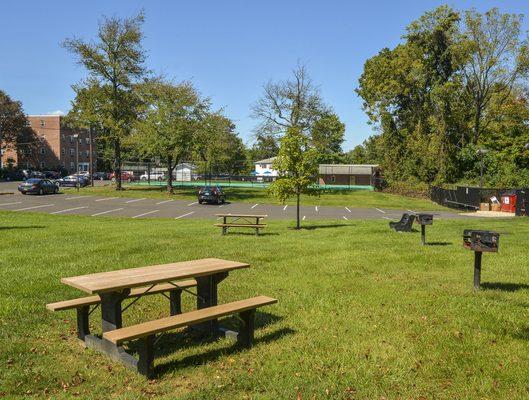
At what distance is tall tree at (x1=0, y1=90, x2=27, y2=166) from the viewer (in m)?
78.5

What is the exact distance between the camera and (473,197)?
114 feet

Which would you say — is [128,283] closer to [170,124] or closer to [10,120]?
[170,124]

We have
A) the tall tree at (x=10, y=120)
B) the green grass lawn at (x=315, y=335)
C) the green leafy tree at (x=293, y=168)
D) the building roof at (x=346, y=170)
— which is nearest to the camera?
the green grass lawn at (x=315, y=335)

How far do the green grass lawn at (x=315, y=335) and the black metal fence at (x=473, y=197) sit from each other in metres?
20.5

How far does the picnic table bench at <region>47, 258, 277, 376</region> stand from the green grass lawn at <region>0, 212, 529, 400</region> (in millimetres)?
187

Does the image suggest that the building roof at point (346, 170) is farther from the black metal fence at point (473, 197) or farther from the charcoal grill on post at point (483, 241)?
the charcoal grill on post at point (483, 241)

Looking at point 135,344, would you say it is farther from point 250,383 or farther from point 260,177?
point 260,177

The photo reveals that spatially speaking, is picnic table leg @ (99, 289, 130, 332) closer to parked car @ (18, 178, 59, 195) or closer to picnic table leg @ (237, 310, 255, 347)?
picnic table leg @ (237, 310, 255, 347)

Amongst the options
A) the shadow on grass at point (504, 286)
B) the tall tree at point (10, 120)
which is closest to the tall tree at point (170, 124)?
the shadow on grass at point (504, 286)

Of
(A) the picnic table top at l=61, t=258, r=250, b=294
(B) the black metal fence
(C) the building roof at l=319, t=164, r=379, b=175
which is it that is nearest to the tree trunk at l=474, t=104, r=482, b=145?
(B) the black metal fence

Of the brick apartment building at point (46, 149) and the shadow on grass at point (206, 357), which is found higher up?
the brick apartment building at point (46, 149)

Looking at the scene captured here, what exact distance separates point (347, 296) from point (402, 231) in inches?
364

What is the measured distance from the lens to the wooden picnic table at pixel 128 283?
4.97 metres

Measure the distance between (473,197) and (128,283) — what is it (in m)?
33.9
